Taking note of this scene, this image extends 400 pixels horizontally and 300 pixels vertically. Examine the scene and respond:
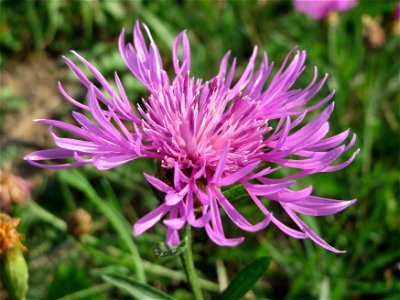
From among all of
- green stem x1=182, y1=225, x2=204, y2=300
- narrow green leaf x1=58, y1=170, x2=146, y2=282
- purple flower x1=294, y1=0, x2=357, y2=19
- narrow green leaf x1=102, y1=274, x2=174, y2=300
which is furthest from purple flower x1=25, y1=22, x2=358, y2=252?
purple flower x1=294, y1=0, x2=357, y2=19

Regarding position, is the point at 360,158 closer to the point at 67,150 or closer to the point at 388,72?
the point at 388,72

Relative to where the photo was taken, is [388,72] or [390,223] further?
[388,72]

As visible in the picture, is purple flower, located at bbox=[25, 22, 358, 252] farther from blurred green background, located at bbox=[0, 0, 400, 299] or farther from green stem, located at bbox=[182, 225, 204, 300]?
blurred green background, located at bbox=[0, 0, 400, 299]

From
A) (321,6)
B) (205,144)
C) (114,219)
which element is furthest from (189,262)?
(321,6)

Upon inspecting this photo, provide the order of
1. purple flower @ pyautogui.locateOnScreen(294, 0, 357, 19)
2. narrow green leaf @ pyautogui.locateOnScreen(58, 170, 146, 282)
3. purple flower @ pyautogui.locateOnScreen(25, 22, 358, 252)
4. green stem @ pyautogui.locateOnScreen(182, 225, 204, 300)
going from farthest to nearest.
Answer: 1. purple flower @ pyautogui.locateOnScreen(294, 0, 357, 19)
2. narrow green leaf @ pyautogui.locateOnScreen(58, 170, 146, 282)
3. green stem @ pyautogui.locateOnScreen(182, 225, 204, 300)
4. purple flower @ pyautogui.locateOnScreen(25, 22, 358, 252)

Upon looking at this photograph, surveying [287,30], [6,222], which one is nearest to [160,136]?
[6,222]

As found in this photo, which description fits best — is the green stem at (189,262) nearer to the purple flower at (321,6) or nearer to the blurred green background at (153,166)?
the blurred green background at (153,166)
